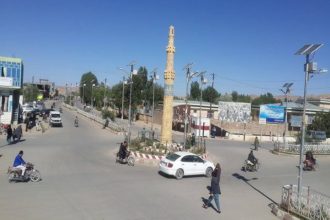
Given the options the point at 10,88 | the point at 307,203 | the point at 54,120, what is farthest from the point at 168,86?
the point at 54,120

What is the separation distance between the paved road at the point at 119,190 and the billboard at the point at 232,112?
119 ft

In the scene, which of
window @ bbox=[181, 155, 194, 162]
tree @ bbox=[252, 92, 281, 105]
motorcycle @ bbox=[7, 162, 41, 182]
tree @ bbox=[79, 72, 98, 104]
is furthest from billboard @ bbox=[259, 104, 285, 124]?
tree @ bbox=[252, 92, 281, 105]

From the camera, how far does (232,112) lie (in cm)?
6719

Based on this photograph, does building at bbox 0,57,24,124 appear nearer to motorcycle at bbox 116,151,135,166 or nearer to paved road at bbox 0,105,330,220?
paved road at bbox 0,105,330,220

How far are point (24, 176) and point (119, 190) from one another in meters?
4.70

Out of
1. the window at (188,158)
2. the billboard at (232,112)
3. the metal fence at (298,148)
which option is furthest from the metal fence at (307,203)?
the billboard at (232,112)

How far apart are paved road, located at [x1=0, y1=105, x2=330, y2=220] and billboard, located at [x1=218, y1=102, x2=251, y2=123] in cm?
3629

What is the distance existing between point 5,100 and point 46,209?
37992 mm

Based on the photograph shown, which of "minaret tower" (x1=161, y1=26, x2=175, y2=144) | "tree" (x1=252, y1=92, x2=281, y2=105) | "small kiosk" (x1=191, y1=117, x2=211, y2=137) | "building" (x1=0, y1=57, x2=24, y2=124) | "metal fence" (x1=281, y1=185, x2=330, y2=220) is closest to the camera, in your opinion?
"metal fence" (x1=281, y1=185, x2=330, y2=220)

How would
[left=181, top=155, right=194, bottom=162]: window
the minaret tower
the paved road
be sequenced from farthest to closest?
the minaret tower, [left=181, top=155, right=194, bottom=162]: window, the paved road

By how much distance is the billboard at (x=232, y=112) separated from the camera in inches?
2635

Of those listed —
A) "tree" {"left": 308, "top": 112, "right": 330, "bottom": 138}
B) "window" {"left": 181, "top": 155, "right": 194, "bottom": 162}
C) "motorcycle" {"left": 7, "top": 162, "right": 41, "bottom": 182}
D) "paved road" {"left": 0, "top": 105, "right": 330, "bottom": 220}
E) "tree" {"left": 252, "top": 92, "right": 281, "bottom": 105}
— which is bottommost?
"paved road" {"left": 0, "top": 105, "right": 330, "bottom": 220}

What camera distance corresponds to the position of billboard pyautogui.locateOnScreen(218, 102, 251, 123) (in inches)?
2635

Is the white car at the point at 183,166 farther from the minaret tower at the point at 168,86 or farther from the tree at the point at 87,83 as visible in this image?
the tree at the point at 87,83
